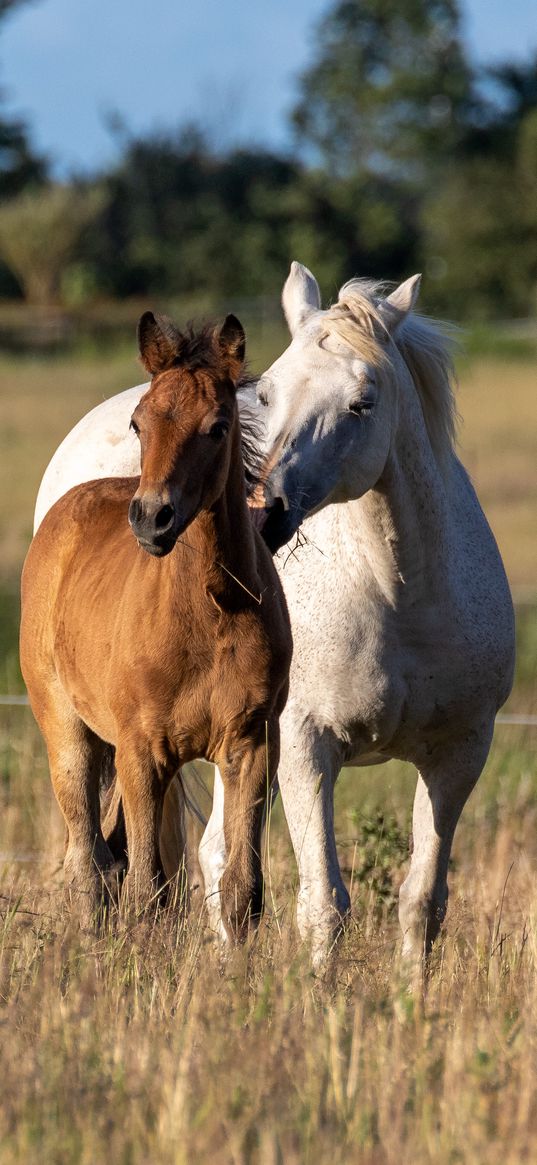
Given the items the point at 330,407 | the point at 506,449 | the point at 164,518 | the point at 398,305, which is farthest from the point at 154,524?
the point at 506,449

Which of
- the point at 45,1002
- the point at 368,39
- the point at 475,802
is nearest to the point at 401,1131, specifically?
the point at 45,1002

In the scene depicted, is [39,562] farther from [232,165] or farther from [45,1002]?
[232,165]

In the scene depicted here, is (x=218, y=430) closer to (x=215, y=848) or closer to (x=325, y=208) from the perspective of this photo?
(x=215, y=848)

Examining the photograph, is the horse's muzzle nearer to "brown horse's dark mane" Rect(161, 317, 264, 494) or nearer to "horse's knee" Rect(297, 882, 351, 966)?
"brown horse's dark mane" Rect(161, 317, 264, 494)

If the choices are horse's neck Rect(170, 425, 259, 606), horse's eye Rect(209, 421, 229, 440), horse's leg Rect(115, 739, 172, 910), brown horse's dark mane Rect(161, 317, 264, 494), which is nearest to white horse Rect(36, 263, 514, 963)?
brown horse's dark mane Rect(161, 317, 264, 494)

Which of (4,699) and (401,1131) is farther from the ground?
(4,699)

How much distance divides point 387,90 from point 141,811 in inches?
1703

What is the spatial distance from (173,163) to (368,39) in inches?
388

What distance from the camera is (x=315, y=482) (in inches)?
168

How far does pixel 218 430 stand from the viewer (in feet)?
12.1

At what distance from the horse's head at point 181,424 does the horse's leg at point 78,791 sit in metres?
1.24

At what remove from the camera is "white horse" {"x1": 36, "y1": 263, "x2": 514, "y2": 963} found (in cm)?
468

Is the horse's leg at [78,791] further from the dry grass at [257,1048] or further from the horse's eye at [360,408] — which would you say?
the horse's eye at [360,408]

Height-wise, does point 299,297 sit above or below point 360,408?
above
